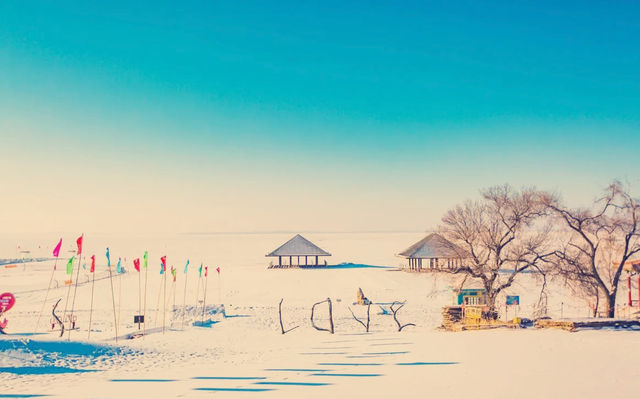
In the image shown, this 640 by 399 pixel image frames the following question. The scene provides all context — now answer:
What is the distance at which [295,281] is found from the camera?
41.3m

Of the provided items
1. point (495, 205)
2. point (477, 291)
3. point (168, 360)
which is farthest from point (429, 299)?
point (168, 360)

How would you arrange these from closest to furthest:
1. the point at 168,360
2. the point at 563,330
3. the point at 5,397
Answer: the point at 5,397 → the point at 168,360 → the point at 563,330

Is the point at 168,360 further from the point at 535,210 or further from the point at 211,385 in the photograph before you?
the point at 535,210

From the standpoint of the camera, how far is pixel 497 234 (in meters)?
22.1

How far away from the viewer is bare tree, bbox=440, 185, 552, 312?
2158cm

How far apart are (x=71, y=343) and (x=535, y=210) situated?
2092cm

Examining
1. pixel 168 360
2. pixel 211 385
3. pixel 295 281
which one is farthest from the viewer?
pixel 295 281

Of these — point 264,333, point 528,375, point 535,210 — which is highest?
point 535,210

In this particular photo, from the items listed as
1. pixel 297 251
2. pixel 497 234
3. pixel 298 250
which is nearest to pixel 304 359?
pixel 497 234

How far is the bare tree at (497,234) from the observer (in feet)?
70.8

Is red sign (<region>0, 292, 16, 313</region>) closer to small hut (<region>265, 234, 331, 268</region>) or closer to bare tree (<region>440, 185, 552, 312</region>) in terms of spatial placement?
bare tree (<region>440, 185, 552, 312</region>)

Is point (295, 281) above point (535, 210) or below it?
below

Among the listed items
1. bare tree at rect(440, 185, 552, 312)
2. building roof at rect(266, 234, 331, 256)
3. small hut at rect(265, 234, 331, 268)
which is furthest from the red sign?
building roof at rect(266, 234, 331, 256)

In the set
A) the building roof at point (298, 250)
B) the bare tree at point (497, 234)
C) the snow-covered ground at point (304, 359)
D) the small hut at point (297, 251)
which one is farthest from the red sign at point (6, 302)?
→ the building roof at point (298, 250)
